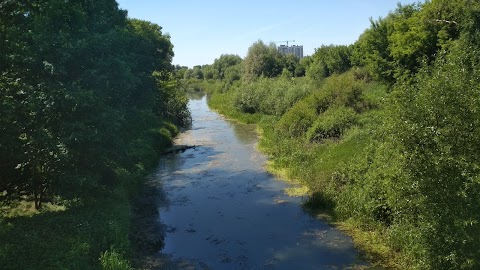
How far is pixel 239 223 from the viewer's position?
20.2 meters

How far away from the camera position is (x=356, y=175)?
65.8ft

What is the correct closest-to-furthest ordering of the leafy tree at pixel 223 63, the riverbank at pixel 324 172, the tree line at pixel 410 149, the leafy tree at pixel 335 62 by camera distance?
the tree line at pixel 410 149, the riverbank at pixel 324 172, the leafy tree at pixel 335 62, the leafy tree at pixel 223 63

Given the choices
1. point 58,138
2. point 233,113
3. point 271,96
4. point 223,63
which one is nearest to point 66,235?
point 58,138

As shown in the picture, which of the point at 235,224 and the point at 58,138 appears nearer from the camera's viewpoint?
the point at 58,138

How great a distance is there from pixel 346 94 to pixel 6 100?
27.7 meters

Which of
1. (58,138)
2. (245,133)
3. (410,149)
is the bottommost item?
(245,133)

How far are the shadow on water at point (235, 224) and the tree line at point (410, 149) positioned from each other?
1723 mm

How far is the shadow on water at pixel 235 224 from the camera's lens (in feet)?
53.3

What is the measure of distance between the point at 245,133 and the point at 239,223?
2635 centimetres

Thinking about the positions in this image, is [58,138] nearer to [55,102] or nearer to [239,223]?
[55,102]

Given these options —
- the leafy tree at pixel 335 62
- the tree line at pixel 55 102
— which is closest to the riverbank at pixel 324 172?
the tree line at pixel 55 102

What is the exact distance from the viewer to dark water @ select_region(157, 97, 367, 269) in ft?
53.6

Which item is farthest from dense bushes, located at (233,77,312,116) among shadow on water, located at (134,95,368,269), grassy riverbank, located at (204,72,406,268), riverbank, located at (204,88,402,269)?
shadow on water, located at (134,95,368,269)

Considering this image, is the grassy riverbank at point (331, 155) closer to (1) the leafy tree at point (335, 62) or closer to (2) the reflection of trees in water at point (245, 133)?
(2) the reflection of trees in water at point (245, 133)
